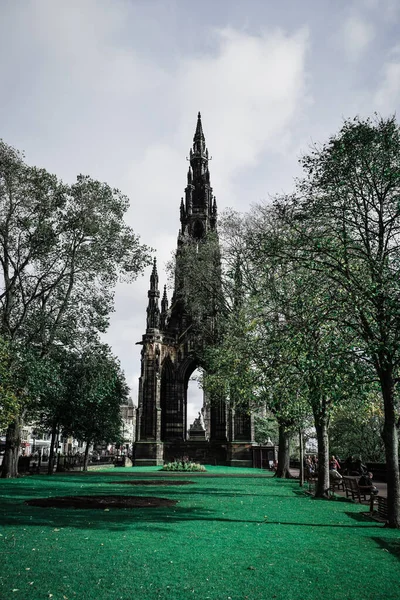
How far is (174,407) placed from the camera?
53.4m

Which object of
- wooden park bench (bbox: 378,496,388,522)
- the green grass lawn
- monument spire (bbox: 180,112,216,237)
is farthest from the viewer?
monument spire (bbox: 180,112,216,237)

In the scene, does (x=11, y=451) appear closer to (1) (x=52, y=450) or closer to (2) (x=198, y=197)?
(1) (x=52, y=450)

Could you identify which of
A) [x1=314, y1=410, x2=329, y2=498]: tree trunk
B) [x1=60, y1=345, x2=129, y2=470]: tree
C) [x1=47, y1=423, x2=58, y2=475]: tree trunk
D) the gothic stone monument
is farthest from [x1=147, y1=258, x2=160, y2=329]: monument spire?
[x1=314, y1=410, x2=329, y2=498]: tree trunk

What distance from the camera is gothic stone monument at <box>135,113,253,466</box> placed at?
48.1 meters

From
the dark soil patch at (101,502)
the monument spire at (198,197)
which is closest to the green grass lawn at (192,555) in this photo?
the dark soil patch at (101,502)

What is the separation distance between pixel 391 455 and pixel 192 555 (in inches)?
246

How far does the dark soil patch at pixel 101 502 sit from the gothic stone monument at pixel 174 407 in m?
30.1

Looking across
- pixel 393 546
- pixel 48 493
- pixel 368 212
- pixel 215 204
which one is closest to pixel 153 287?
pixel 215 204

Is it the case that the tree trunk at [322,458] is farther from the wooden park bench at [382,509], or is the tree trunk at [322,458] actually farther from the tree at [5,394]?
the tree at [5,394]

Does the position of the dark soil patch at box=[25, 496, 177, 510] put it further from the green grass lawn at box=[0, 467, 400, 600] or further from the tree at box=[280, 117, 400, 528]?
the tree at box=[280, 117, 400, 528]

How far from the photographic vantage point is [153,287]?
183 feet

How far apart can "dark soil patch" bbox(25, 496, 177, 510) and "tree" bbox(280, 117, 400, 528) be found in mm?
6898

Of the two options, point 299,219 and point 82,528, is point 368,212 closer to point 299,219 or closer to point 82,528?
point 299,219

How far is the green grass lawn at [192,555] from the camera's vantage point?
6.42m
